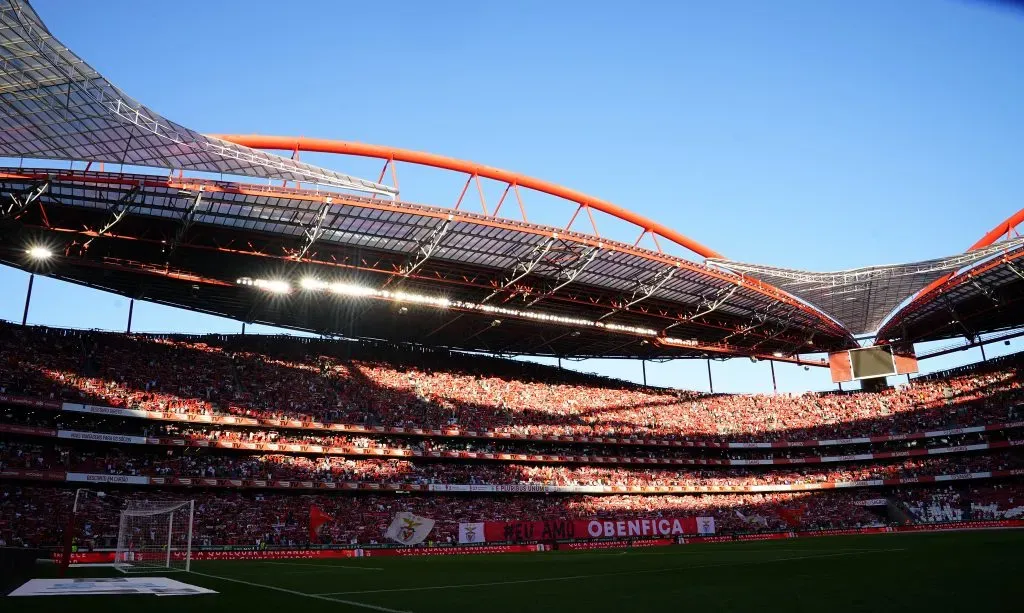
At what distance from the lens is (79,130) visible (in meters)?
33.3

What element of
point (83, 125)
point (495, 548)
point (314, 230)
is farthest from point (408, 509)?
point (83, 125)

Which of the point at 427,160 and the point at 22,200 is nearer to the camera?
the point at 22,200

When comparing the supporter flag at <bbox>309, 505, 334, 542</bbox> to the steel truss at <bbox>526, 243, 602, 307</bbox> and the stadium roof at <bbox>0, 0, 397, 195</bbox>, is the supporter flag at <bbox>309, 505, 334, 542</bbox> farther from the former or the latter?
the steel truss at <bbox>526, 243, 602, 307</bbox>

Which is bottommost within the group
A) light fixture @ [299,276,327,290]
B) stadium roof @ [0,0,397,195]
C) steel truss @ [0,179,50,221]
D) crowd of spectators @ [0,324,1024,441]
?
crowd of spectators @ [0,324,1024,441]

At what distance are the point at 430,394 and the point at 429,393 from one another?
156 mm

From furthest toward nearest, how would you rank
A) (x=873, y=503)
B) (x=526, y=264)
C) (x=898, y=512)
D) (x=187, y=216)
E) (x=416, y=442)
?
(x=873, y=503) → (x=898, y=512) → (x=416, y=442) → (x=526, y=264) → (x=187, y=216)

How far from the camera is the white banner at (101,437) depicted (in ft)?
139

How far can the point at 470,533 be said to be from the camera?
144ft

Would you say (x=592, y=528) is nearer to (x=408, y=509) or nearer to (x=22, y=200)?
(x=408, y=509)

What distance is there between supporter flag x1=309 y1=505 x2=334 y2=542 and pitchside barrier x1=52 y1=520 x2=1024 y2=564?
2.89 m

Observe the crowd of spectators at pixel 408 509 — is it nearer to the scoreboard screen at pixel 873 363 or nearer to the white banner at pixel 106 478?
the white banner at pixel 106 478

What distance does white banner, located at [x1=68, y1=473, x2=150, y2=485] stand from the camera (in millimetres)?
40969

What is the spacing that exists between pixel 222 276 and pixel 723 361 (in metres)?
53.2

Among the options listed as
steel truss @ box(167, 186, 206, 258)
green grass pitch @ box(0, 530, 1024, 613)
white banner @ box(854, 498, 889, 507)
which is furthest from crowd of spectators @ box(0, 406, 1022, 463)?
green grass pitch @ box(0, 530, 1024, 613)
